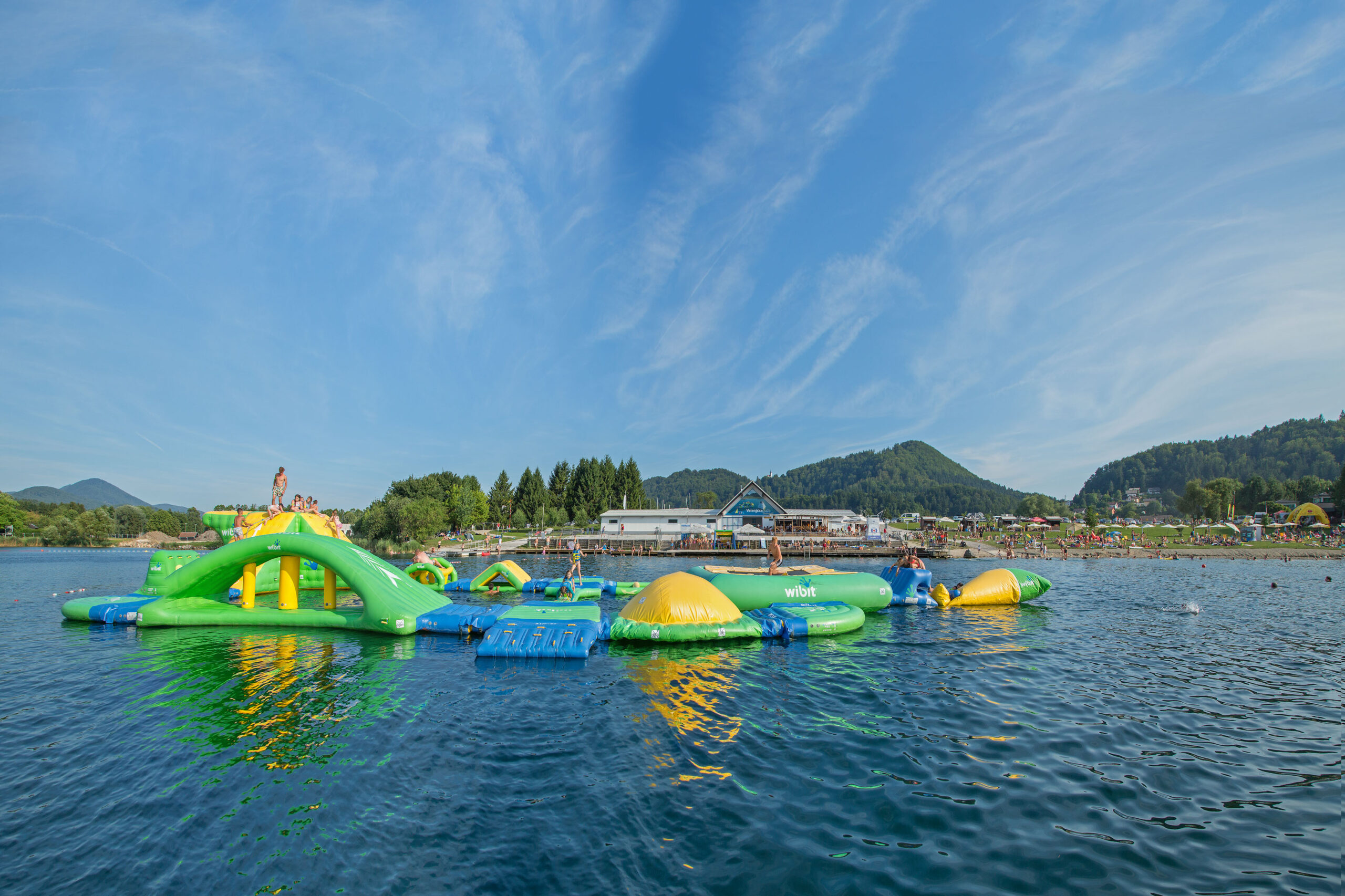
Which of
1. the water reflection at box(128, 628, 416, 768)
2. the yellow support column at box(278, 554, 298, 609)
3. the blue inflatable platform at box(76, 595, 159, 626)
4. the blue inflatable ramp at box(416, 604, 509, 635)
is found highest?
the yellow support column at box(278, 554, 298, 609)

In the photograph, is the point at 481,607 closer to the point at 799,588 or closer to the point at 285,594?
the point at 285,594

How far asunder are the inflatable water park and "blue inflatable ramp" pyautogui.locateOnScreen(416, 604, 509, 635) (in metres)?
0.04

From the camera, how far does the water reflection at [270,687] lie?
10.4 meters

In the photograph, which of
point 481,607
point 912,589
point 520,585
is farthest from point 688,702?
point 520,585

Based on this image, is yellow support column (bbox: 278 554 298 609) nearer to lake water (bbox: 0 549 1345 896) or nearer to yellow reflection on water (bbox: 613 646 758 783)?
lake water (bbox: 0 549 1345 896)

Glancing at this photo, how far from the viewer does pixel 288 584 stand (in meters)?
22.0

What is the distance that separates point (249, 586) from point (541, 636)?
14.1m

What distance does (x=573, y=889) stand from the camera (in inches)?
246

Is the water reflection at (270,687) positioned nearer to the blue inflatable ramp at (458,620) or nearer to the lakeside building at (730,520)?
the blue inflatable ramp at (458,620)

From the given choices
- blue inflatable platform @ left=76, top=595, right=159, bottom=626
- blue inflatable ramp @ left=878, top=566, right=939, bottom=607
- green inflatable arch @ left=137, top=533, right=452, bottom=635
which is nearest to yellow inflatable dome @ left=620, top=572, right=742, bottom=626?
green inflatable arch @ left=137, top=533, right=452, bottom=635

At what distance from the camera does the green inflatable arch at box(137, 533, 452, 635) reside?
20.2m

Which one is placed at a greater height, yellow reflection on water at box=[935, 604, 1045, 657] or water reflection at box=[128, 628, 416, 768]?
water reflection at box=[128, 628, 416, 768]

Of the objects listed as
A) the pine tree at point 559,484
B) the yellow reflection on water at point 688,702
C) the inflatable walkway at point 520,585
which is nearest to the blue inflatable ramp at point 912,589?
the yellow reflection on water at point 688,702

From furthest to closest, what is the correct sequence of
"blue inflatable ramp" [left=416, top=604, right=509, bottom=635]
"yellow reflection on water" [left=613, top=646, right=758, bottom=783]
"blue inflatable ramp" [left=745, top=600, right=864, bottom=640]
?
"blue inflatable ramp" [left=745, top=600, right=864, bottom=640] → "blue inflatable ramp" [left=416, top=604, right=509, bottom=635] → "yellow reflection on water" [left=613, top=646, right=758, bottom=783]
